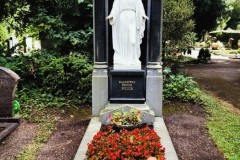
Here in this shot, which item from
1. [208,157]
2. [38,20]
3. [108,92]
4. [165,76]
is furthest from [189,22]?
[208,157]

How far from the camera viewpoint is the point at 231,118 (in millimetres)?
8227

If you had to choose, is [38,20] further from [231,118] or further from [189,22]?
[231,118]

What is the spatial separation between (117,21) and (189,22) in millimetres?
6668

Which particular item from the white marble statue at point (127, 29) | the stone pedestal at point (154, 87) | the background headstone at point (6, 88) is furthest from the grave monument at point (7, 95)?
the stone pedestal at point (154, 87)

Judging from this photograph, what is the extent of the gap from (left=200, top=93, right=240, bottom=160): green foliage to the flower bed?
1.50 meters

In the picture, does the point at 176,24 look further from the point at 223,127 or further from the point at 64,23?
the point at 223,127

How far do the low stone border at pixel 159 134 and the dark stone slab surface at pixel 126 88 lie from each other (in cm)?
66

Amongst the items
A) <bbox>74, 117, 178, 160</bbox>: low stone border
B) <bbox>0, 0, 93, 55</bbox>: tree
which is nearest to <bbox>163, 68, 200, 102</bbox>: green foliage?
<bbox>74, 117, 178, 160</bbox>: low stone border

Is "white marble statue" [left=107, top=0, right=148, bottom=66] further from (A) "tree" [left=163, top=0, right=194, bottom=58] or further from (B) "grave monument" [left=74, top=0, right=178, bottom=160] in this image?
(A) "tree" [left=163, top=0, right=194, bottom=58]

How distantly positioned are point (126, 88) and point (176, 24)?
21.8ft

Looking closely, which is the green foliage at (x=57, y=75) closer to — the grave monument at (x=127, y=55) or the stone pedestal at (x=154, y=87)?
the grave monument at (x=127, y=55)

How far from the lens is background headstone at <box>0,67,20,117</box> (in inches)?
300

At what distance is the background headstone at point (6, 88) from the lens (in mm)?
7617

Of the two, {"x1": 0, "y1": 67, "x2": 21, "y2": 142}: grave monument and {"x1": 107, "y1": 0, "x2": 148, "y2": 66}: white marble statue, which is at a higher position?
{"x1": 107, "y1": 0, "x2": 148, "y2": 66}: white marble statue
